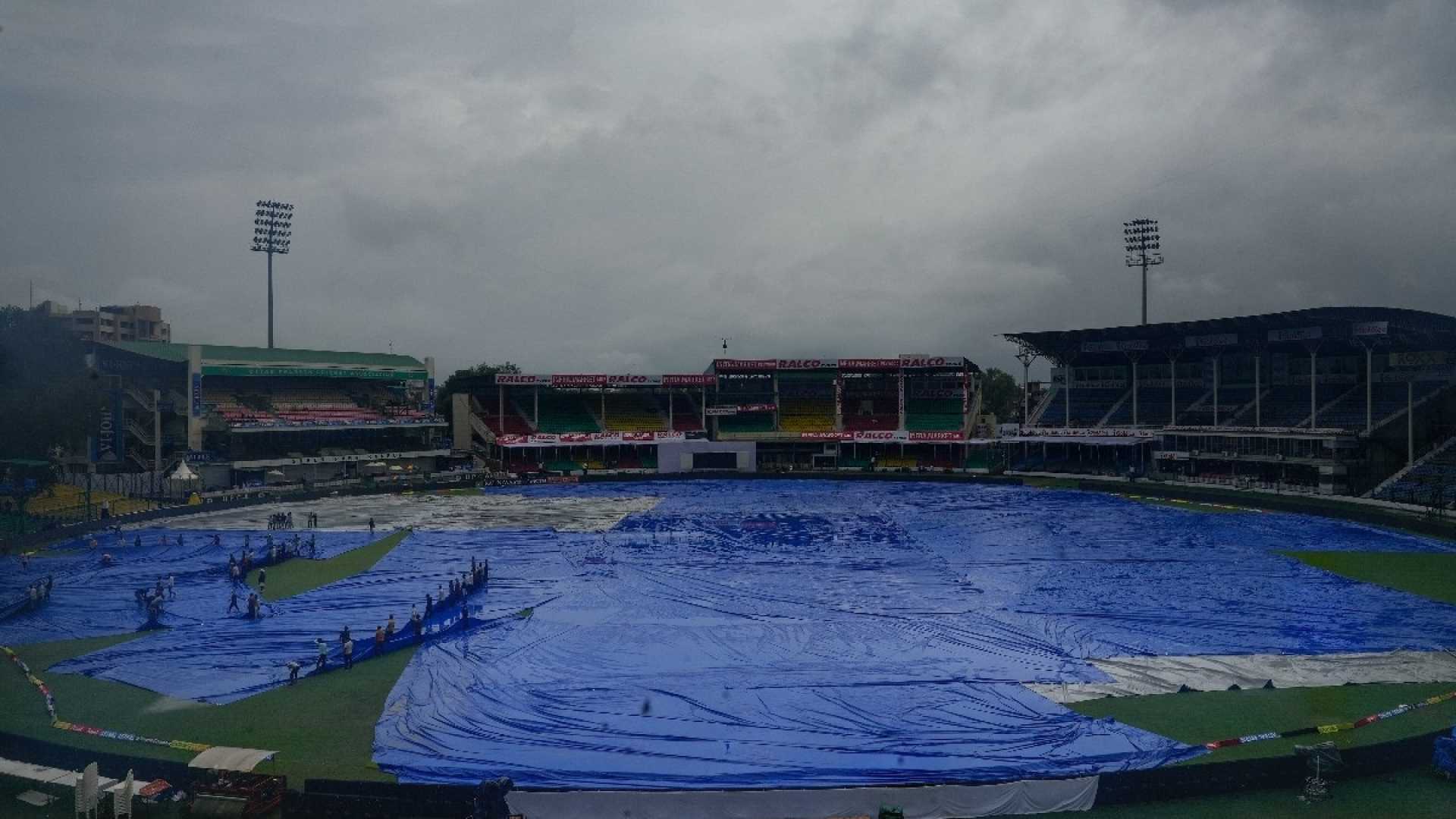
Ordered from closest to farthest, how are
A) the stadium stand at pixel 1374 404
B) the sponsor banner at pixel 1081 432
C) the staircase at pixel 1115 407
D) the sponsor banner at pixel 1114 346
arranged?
the stadium stand at pixel 1374 404 → the sponsor banner at pixel 1081 432 → the sponsor banner at pixel 1114 346 → the staircase at pixel 1115 407

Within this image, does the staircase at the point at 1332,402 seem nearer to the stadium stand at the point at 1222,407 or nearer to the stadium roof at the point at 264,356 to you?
the stadium stand at the point at 1222,407

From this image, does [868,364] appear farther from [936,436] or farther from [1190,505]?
[1190,505]

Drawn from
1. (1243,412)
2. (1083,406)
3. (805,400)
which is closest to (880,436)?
(805,400)

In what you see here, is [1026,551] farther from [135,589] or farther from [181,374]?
[181,374]

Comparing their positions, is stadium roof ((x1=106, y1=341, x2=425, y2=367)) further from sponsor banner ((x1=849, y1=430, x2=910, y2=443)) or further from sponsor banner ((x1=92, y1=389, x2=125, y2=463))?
sponsor banner ((x1=849, y1=430, x2=910, y2=443))

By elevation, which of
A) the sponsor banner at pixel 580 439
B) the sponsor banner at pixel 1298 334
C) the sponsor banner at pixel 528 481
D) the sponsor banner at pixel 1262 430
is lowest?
the sponsor banner at pixel 528 481

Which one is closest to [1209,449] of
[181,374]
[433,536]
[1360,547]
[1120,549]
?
[1360,547]

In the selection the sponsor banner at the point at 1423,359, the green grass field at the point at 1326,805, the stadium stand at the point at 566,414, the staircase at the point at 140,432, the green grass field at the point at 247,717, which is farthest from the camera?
the stadium stand at the point at 566,414

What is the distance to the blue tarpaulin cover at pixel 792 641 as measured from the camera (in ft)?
53.9

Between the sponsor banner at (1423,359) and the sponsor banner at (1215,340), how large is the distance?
9.17 metres

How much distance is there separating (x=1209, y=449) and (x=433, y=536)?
50.0m

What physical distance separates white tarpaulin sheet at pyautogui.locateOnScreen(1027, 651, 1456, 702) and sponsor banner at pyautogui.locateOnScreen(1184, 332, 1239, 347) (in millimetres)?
44320

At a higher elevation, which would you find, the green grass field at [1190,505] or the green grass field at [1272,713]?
the green grass field at [1190,505]

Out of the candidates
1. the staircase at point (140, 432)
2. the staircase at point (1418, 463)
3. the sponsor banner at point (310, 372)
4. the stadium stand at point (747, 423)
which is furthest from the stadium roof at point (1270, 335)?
the staircase at point (140, 432)
